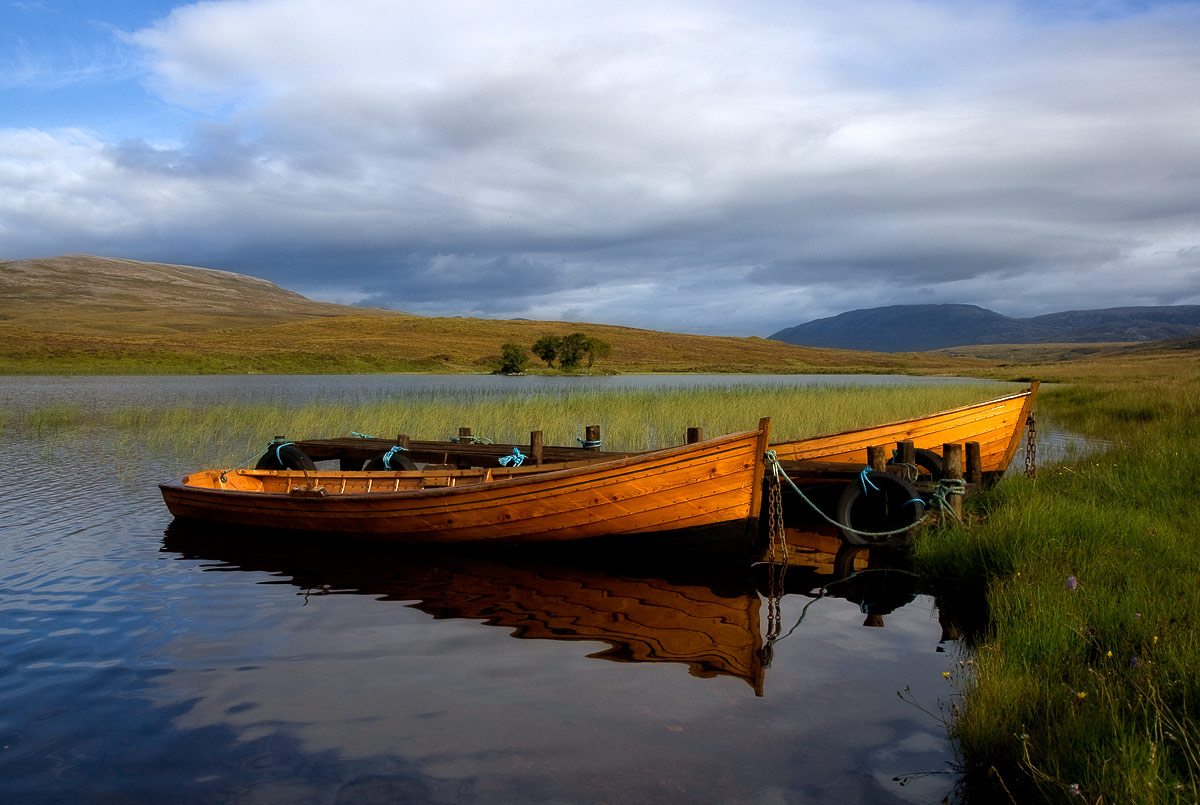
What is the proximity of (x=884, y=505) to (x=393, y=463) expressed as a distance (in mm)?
7535

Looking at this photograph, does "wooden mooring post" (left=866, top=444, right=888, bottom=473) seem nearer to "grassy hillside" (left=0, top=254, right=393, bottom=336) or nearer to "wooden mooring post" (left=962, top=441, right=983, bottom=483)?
"wooden mooring post" (left=962, top=441, right=983, bottom=483)

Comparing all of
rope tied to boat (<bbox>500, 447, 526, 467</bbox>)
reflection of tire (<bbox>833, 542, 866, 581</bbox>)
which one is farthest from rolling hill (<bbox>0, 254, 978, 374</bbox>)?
reflection of tire (<bbox>833, 542, 866, 581</bbox>)

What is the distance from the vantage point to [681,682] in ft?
18.4

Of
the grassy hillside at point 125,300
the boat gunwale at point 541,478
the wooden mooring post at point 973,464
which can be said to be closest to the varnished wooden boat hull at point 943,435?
the wooden mooring post at point 973,464

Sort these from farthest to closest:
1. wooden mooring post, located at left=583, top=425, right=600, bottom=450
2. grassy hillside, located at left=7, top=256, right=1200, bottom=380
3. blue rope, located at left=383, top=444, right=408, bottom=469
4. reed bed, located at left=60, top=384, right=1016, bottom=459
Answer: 1. grassy hillside, located at left=7, top=256, right=1200, bottom=380
2. reed bed, located at left=60, top=384, right=1016, bottom=459
3. wooden mooring post, located at left=583, top=425, right=600, bottom=450
4. blue rope, located at left=383, top=444, right=408, bottom=469

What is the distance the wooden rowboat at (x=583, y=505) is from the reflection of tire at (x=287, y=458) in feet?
10.1

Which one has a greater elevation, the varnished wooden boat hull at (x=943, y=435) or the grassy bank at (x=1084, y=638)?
the varnished wooden boat hull at (x=943, y=435)

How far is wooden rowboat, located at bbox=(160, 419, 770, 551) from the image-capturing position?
27.6ft

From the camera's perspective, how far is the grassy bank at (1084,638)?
349 cm

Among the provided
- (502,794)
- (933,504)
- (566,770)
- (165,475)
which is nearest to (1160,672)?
(566,770)

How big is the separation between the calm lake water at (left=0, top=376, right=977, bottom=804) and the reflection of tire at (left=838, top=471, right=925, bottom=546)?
1.24 feet

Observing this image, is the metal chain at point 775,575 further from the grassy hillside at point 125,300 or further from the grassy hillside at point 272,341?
the grassy hillside at point 125,300

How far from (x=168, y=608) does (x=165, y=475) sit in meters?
8.21

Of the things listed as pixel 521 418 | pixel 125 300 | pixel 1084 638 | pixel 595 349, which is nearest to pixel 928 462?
pixel 1084 638
